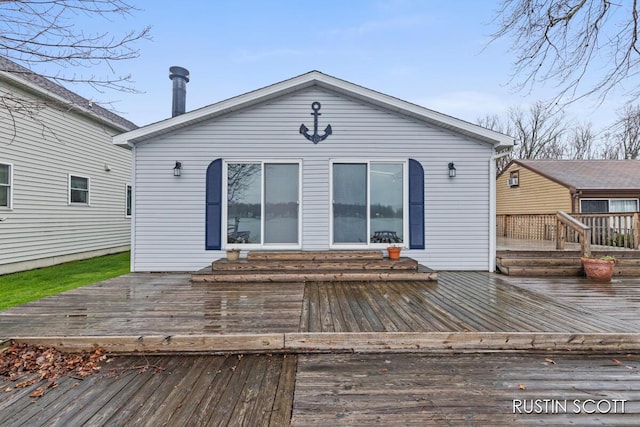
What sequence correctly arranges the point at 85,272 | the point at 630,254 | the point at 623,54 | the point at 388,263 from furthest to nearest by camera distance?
the point at 85,272 < the point at 630,254 < the point at 388,263 < the point at 623,54

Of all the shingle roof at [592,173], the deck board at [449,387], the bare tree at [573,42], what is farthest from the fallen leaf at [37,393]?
the shingle roof at [592,173]

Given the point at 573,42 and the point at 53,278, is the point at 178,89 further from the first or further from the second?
the point at 573,42

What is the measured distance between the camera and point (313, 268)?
568cm

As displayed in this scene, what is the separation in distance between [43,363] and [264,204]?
4118 millimetres

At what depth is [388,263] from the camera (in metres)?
5.73

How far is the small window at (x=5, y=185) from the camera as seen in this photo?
7.11 meters

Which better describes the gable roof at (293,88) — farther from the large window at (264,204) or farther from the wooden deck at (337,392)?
the wooden deck at (337,392)

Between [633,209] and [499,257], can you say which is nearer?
[499,257]

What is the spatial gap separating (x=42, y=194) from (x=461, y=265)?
34.0ft

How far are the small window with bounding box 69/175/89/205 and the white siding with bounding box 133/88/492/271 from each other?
4.54 metres

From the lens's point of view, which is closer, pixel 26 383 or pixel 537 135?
pixel 26 383

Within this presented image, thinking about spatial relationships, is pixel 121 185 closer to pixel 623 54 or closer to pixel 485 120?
pixel 623 54

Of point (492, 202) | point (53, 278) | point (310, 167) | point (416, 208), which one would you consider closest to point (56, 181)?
point (53, 278)

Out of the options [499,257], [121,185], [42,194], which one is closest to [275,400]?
[499,257]
